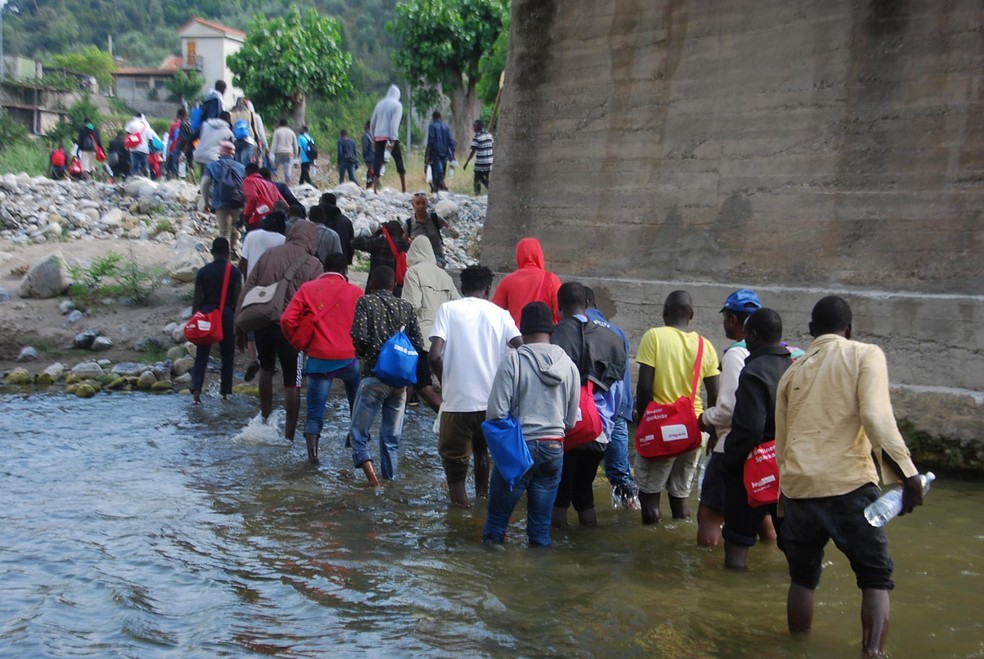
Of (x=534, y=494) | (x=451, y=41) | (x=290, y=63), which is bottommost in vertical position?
(x=534, y=494)

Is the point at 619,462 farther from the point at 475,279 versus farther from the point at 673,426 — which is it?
the point at 475,279

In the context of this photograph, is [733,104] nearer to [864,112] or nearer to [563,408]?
[864,112]

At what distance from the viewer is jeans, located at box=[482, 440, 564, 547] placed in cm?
612

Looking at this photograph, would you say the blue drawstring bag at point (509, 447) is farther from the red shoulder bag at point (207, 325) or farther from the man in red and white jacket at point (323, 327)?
the red shoulder bag at point (207, 325)

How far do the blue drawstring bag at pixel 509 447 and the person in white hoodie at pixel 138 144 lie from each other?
2285cm

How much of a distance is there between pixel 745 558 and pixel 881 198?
4.20m

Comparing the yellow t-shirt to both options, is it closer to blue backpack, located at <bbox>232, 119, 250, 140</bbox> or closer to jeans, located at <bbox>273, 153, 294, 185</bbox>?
blue backpack, located at <bbox>232, 119, 250, 140</bbox>

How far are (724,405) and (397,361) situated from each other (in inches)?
102

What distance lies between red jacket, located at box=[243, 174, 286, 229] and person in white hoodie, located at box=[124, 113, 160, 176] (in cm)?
1436

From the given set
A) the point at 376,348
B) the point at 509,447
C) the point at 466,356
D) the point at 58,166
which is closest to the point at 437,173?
the point at 58,166

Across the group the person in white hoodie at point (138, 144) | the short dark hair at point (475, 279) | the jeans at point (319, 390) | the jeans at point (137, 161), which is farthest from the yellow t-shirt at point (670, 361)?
the jeans at point (137, 161)

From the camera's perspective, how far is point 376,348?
7801 millimetres

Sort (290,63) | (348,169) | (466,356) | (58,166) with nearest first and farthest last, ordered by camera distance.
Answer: (466,356), (348,169), (58,166), (290,63)

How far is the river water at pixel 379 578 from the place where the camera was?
16.7 feet
